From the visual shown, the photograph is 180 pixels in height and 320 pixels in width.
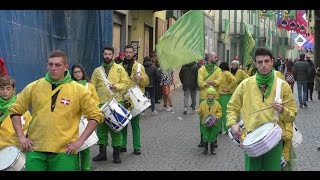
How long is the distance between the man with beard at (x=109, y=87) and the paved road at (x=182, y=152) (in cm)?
23

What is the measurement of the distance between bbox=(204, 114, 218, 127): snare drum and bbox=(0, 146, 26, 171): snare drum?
505 cm

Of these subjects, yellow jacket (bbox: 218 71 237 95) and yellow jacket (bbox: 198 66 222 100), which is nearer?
yellow jacket (bbox: 198 66 222 100)

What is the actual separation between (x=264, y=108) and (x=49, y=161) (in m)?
2.17

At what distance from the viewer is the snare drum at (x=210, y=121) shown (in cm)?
1080

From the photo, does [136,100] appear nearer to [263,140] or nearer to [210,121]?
[210,121]

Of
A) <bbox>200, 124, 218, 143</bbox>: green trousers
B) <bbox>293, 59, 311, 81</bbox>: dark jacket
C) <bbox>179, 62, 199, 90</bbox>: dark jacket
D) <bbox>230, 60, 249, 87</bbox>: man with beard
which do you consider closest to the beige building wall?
<bbox>179, 62, 199, 90</bbox>: dark jacket

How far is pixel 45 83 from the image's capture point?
5891 mm

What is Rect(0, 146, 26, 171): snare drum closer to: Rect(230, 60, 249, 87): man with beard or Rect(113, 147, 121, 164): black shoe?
Rect(113, 147, 121, 164): black shoe

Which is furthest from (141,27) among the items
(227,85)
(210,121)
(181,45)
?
(210,121)

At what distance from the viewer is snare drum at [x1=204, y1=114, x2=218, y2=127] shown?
10797 millimetres

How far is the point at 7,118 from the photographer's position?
21.6 ft
